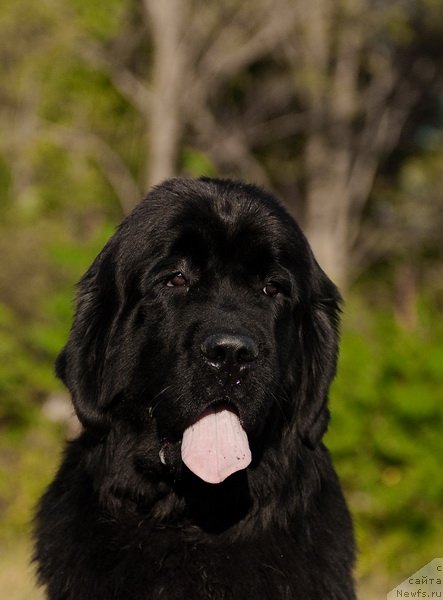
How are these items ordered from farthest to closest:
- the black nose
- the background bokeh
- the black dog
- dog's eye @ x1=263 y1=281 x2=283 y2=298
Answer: the background bokeh < dog's eye @ x1=263 y1=281 x2=283 y2=298 < the black dog < the black nose

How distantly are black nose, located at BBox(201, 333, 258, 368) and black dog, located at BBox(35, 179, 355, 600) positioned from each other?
36mm

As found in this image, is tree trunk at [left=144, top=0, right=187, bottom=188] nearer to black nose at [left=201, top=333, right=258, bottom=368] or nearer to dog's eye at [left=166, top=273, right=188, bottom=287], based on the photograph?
dog's eye at [left=166, top=273, right=188, bottom=287]

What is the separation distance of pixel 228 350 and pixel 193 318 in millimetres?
248

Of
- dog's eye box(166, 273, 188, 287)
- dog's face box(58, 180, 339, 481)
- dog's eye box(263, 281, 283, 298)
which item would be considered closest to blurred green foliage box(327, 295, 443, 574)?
dog's face box(58, 180, 339, 481)

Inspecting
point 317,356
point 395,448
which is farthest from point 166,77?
point 317,356

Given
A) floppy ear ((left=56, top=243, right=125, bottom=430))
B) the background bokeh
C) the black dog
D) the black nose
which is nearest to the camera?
the black nose

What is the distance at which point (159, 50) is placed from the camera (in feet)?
52.2

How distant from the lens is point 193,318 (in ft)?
11.7

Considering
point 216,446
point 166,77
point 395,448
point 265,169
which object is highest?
point 265,169

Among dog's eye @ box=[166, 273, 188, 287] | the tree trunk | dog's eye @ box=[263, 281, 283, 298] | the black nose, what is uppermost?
the tree trunk

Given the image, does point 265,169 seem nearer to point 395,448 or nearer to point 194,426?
point 395,448

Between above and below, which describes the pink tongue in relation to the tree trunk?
below

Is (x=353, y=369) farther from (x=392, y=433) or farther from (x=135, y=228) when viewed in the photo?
(x=135, y=228)

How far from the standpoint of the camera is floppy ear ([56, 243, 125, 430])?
3669 mm
